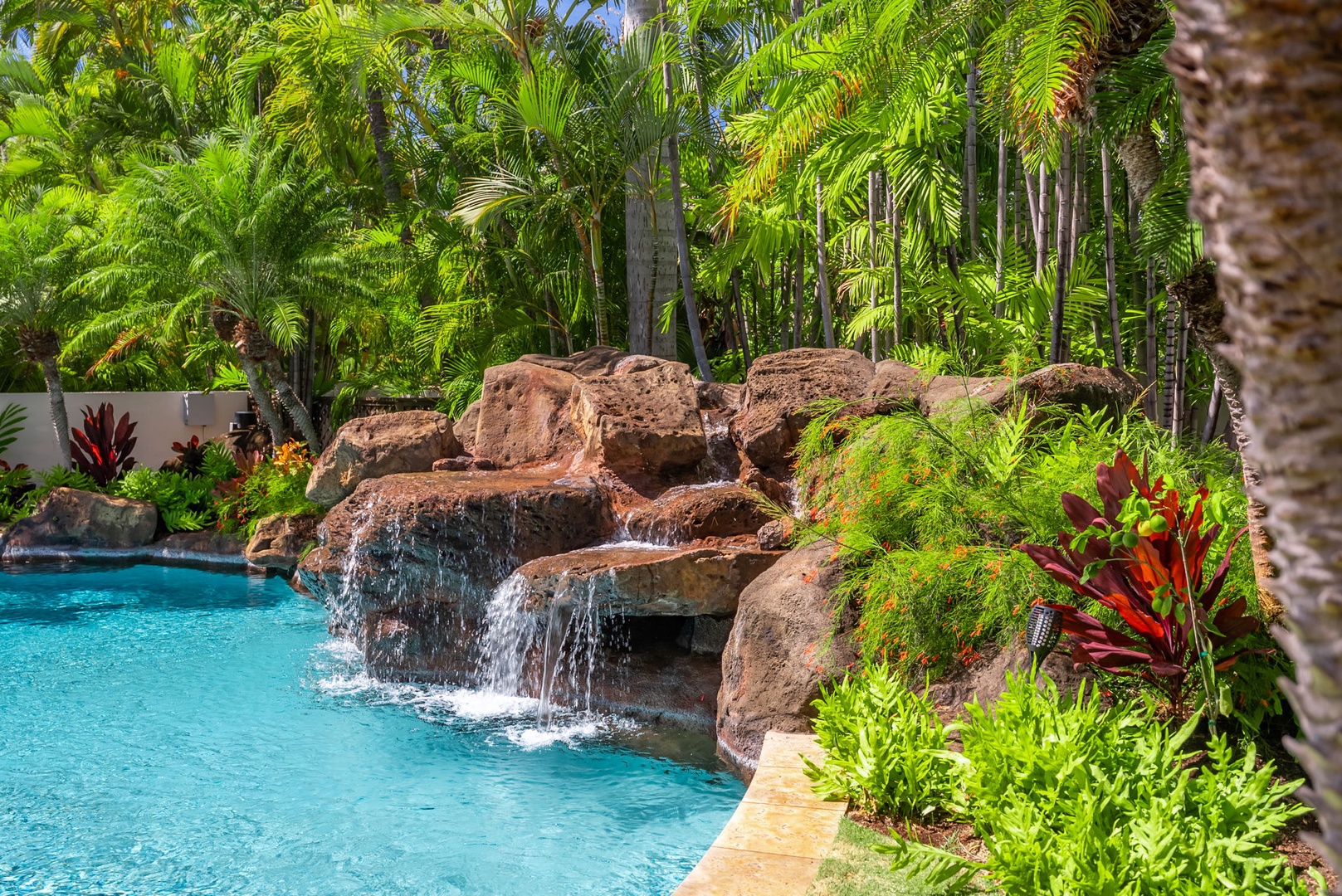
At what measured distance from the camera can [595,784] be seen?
5.57 m

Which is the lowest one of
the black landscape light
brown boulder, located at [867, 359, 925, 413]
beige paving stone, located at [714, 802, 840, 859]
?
beige paving stone, located at [714, 802, 840, 859]

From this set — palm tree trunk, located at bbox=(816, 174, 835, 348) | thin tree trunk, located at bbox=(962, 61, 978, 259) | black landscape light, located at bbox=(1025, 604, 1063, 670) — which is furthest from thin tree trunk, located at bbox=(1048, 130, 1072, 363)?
black landscape light, located at bbox=(1025, 604, 1063, 670)

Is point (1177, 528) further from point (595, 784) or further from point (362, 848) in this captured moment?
point (362, 848)

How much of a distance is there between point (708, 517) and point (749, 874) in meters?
3.75

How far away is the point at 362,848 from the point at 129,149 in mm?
17305

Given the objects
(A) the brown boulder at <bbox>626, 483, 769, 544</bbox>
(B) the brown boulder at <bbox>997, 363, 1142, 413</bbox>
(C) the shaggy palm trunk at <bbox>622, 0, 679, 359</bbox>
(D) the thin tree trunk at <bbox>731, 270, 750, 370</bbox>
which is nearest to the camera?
(B) the brown boulder at <bbox>997, 363, 1142, 413</bbox>

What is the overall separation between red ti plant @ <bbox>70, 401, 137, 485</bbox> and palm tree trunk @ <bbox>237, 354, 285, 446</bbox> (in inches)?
84.7

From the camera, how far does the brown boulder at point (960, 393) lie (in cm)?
612

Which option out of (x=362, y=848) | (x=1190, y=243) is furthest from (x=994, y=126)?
(x=362, y=848)

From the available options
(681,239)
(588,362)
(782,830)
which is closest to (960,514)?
(782,830)

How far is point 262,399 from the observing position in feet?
44.9

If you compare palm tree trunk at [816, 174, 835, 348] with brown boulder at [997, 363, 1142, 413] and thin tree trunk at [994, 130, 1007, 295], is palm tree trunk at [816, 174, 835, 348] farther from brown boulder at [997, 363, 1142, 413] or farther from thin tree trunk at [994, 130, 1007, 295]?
brown boulder at [997, 363, 1142, 413]

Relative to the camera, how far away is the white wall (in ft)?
52.3

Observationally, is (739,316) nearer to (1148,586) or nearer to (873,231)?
(873,231)
